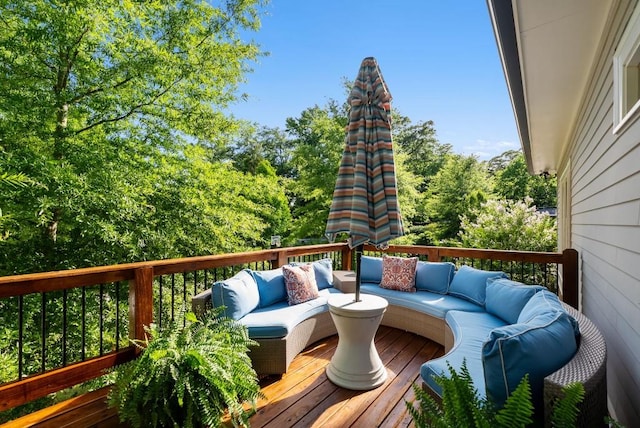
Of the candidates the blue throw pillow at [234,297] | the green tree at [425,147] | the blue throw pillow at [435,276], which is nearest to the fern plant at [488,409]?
the blue throw pillow at [234,297]

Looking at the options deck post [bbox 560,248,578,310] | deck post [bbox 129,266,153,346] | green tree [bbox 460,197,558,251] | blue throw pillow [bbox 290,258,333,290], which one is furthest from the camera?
green tree [bbox 460,197,558,251]

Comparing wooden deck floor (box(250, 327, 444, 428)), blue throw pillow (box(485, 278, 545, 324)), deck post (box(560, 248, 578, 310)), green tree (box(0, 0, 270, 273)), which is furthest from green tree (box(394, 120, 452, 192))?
wooden deck floor (box(250, 327, 444, 428))

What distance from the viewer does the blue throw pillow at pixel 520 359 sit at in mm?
1389

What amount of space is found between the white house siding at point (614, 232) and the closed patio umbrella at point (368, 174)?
135 centimetres

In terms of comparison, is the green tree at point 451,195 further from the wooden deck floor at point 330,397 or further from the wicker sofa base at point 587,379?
the wicker sofa base at point 587,379

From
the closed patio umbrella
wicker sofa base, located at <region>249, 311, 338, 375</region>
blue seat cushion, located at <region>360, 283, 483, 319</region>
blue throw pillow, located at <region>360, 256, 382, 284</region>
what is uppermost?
the closed patio umbrella

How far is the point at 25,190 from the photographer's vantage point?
4.35m

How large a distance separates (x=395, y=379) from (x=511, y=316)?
3.77ft

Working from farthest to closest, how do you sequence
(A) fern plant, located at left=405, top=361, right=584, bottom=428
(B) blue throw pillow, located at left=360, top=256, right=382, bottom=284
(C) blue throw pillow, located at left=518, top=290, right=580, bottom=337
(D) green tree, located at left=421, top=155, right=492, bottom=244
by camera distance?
(D) green tree, located at left=421, top=155, right=492, bottom=244 < (B) blue throw pillow, located at left=360, top=256, right=382, bottom=284 < (C) blue throw pillow, located at left=518, top=290, right=580, bottom=337 < (A) fern plant, located at left=405, top=361, right=584, bottom=428

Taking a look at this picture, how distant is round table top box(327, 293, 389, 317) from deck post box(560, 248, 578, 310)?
227 cm

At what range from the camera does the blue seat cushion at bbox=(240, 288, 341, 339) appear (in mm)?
2840

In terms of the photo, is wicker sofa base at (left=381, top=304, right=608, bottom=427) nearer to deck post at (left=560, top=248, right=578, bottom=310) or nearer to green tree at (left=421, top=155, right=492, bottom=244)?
deck post at (left=560, top=248, right=578, bottom=310)

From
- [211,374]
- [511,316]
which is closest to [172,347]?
[211,374]

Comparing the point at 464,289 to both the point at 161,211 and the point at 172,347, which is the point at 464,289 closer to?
the point at 172,347
